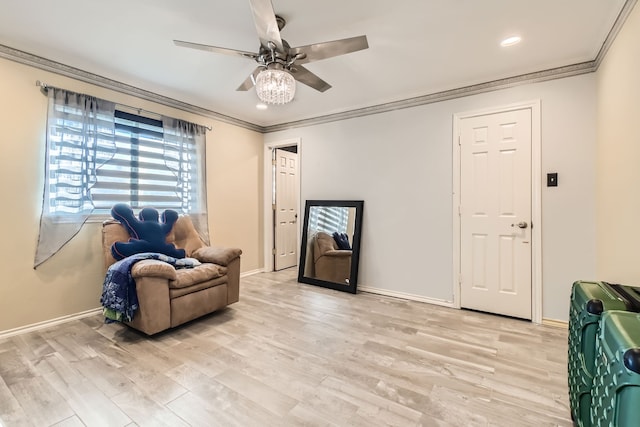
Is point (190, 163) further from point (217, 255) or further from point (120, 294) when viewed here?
point (120, 294)

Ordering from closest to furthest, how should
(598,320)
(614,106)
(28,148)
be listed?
(598,320) < (614,106) < (28,148)

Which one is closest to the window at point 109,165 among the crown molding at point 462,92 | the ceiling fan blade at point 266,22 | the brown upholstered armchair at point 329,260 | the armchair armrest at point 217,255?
the armchair armrest at point 217,255

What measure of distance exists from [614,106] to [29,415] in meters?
4.19

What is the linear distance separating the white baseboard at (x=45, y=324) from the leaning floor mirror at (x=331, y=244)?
2427 mm

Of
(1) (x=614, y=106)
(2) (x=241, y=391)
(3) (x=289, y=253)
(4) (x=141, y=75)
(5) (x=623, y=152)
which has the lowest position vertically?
(2) (x=241, y=391)

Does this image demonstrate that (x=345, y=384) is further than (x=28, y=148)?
No

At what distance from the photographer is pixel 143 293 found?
7.72ft

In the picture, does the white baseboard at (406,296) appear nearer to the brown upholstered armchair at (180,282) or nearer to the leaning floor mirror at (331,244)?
the leaning floor mirror at (331,244)

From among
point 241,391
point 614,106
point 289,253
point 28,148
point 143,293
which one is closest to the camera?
point 241,391

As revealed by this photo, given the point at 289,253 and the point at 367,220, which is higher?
the point at 367,220

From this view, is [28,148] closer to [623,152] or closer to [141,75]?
[141,75]

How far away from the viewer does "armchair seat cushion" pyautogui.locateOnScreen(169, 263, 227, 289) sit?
256cm

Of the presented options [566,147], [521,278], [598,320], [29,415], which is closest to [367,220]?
[521,278]

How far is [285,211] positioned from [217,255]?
2.09 m
